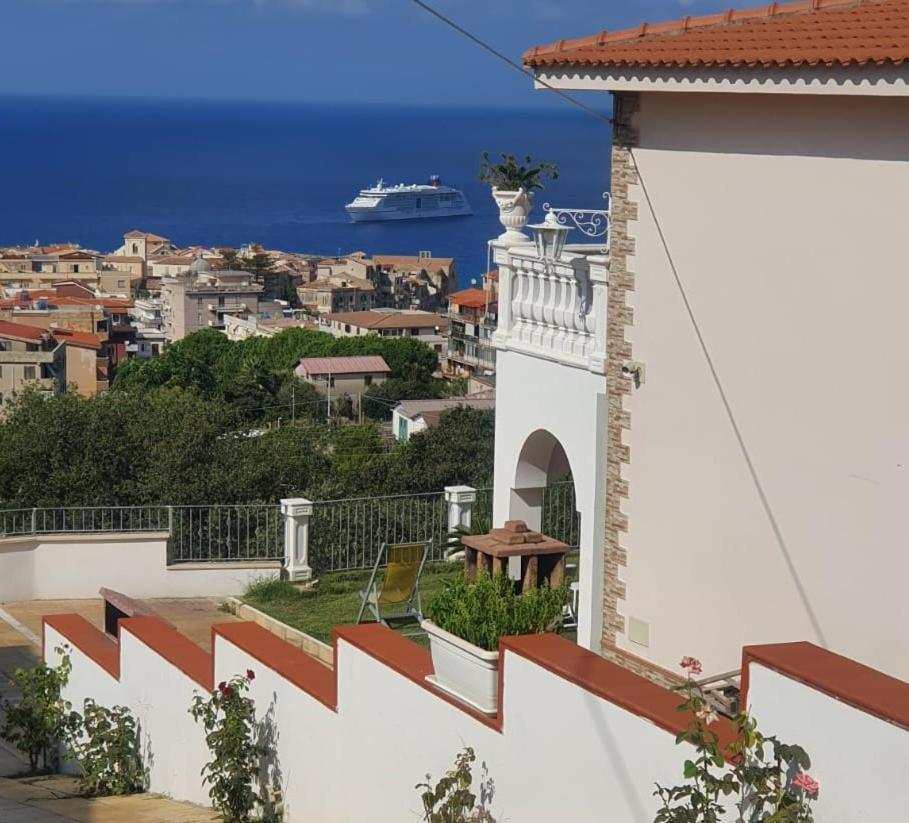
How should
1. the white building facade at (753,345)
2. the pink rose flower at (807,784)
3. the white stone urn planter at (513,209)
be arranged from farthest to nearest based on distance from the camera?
the white stone urn planter at (513,209) → the white building facade at (753,345) → the pink rose flower at (807,784)

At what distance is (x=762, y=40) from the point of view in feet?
24.7

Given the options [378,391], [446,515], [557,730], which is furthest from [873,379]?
[378,391]

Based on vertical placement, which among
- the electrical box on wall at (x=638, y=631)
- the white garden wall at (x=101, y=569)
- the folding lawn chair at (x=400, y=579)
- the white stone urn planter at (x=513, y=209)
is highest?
the white stone urn planter at (x=513, y=209)

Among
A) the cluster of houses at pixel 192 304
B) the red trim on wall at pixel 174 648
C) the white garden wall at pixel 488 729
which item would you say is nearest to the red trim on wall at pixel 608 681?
the white garden wall at pixel 488 729

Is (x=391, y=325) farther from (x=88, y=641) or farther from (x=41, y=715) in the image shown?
(x=41, y=715)

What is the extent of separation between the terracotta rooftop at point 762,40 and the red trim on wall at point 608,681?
282 cm

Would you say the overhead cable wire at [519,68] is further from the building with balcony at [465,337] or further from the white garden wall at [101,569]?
the building with balcony at [465,337]

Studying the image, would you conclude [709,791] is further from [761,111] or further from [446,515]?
[446,515]

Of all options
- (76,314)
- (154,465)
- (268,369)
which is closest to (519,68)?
(154,465)

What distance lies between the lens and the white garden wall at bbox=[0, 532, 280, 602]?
1481 cm

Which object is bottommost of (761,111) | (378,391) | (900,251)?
(378,391)

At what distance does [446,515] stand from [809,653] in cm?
1097

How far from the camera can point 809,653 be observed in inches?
185

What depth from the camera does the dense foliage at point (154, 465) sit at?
70.8 ft
